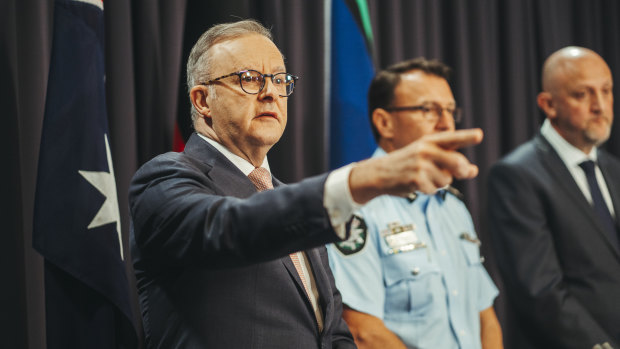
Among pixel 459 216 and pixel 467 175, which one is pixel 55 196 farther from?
pixel 459 216

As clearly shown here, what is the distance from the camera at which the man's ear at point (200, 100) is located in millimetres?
1450

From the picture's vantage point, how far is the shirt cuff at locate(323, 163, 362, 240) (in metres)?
0.86

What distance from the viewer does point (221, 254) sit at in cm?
92

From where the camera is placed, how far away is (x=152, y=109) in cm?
224

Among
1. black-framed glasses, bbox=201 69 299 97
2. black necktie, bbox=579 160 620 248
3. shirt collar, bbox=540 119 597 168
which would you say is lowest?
black necktie, bbox=579 160 620 248

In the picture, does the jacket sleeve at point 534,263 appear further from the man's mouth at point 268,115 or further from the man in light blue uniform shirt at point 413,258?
the man's mouth at point 268,115

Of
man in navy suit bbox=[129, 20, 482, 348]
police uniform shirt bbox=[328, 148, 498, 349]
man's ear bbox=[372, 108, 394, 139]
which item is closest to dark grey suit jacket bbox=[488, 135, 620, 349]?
police uniform shirt bbox=[328, 148, 498, 349]

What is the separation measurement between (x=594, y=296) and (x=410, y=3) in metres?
1.76

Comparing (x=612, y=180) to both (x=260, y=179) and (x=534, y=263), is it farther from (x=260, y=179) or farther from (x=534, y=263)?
(x=260, y=179)

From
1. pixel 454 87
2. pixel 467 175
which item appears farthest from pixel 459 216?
pixel 467 175

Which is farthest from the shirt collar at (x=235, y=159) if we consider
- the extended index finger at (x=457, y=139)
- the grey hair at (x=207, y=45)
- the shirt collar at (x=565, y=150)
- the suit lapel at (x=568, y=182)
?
the shirt collar at (x=565, y=150)

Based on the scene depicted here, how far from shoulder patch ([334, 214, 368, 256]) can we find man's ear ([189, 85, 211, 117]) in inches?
31.3

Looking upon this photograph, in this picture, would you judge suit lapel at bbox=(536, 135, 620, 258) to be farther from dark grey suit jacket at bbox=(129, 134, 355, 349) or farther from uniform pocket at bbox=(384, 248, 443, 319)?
dark grey suit jacket at bbox=(129, 134, 355, 349)

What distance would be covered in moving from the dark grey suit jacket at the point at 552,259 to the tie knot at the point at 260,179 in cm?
97
